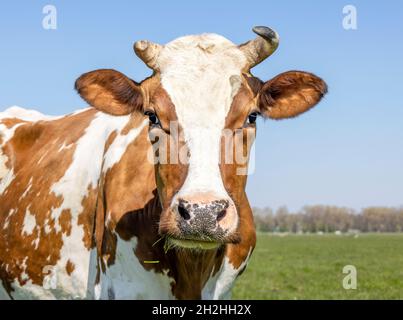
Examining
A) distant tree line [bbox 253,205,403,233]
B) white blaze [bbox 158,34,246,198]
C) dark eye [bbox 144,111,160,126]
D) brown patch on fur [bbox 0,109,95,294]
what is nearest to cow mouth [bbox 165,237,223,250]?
white blaze [bbox 158,34,246,198]

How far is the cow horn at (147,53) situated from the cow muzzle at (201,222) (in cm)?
149

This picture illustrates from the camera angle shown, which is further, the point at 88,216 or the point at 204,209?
the point at 88,216

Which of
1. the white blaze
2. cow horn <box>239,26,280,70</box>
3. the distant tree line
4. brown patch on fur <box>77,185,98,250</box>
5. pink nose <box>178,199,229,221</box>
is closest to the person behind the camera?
pink nose <box>178,199,229,221</box>

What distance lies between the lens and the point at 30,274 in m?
7.16

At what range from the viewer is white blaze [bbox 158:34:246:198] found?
4520mm

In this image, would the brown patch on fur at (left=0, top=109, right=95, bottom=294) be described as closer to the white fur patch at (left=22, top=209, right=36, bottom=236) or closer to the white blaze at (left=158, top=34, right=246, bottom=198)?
the white fur patch at (left=22, top=209, right=36, bottom=236)

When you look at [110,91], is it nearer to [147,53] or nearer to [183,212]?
[147,53]

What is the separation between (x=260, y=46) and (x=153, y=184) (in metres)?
1.50

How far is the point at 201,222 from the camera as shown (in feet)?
13.9

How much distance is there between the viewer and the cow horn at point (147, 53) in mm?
5378

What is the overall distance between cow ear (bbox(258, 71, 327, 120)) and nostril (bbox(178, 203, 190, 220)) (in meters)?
1.61

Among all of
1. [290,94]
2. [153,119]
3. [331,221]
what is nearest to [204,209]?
[153,119]
